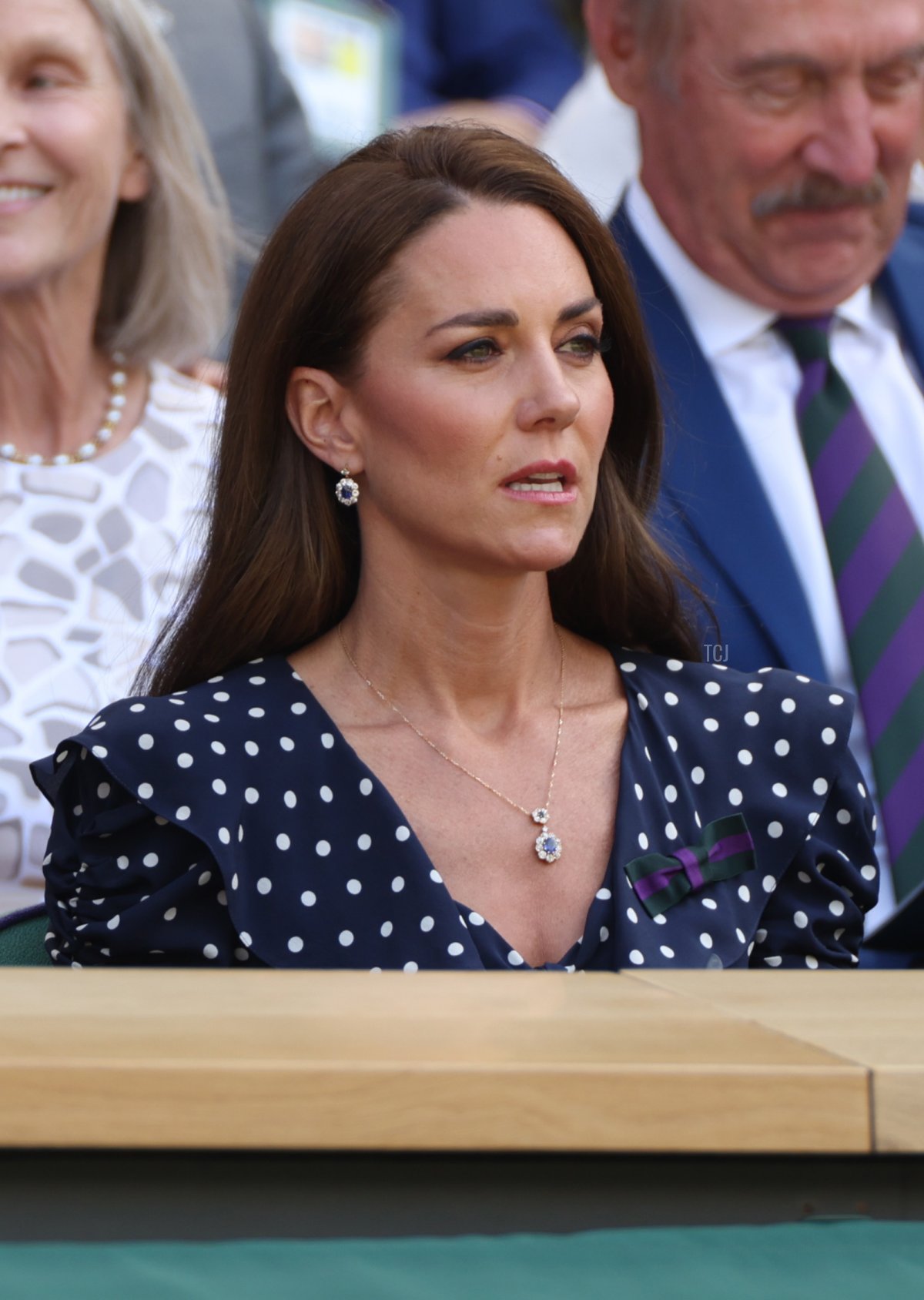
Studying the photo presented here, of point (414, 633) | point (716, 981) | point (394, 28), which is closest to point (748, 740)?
point (414, 633)

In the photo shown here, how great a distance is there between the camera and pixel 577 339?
194 cm

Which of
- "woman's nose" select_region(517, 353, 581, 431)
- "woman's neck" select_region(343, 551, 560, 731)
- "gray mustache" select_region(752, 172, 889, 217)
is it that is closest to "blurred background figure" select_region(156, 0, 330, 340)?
"gray mustache" select_region(752, 172, 889, 217)

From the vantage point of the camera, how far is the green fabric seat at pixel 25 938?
1.97 m

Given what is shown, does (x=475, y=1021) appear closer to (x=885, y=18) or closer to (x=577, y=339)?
(x=577, y=339)

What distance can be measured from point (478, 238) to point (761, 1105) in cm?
110

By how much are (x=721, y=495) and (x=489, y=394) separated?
2.14 ft

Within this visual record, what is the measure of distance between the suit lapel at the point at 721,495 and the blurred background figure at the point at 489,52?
1.28 metres

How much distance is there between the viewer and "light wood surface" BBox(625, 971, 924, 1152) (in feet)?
3.32

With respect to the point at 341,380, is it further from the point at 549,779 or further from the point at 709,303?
the point at 709,303

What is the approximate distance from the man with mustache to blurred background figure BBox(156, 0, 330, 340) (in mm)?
990

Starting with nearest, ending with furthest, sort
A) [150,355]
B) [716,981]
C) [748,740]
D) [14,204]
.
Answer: [716,981] < [748,740] < [14,204] < [150,355]

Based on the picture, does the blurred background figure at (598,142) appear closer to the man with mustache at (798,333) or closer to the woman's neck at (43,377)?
the man with mustache at (798,333)

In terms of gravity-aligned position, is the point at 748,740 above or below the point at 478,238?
below

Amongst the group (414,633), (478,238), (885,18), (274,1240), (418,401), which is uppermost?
(885,18)
